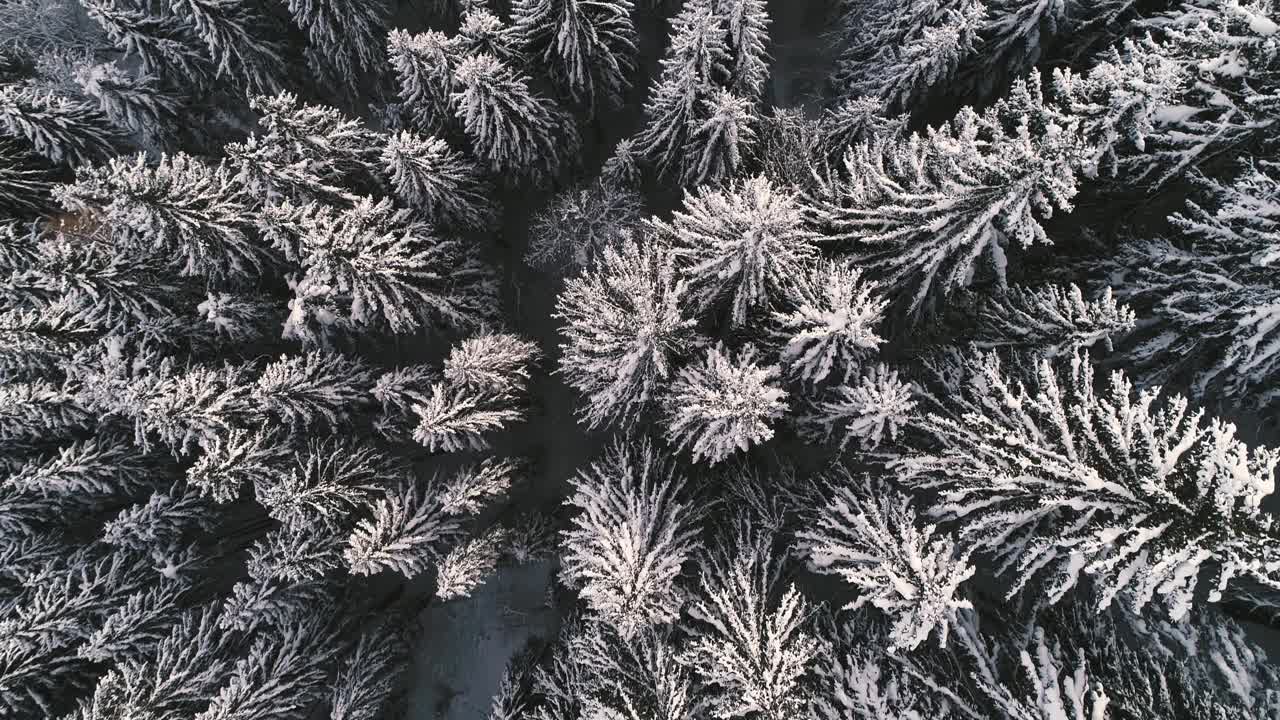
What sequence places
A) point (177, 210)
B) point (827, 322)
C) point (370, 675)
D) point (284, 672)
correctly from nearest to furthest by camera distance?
1. point (827, 322)
2. point (177, 210)
3. point (284, 672)
4. point (370, 675)

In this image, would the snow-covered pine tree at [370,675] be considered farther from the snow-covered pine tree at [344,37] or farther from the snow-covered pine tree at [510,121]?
the snow-covered pine tree at [344,37]

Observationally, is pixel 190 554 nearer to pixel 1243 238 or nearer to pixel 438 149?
pixel 438 149

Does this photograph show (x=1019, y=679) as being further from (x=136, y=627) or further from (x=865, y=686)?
(x=136, y=627)

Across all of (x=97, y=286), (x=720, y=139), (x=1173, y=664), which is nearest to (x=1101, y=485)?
(x=1173, y=664)

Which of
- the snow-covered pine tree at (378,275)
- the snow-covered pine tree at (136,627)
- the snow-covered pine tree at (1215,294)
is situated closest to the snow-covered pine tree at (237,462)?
the snow-covered pine tree at (378,275)

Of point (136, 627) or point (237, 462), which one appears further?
point (136, 627)

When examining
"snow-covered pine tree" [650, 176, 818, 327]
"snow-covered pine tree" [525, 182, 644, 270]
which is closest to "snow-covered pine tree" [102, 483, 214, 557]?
"snow-covered pine tree" [525, 182, 644, 270]
